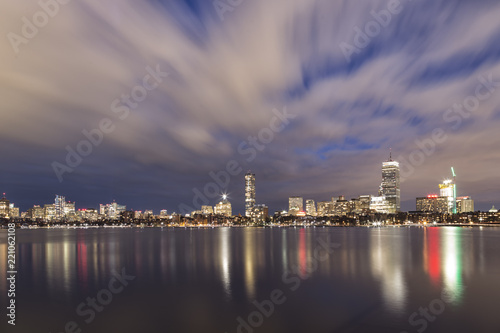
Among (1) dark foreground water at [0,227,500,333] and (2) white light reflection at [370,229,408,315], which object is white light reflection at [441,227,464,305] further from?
(2) white light reflection at [370,229,408,315]

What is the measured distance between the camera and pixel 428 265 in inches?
1799

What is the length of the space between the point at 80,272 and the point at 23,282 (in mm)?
6650

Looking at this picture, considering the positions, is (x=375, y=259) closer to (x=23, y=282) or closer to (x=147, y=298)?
(x=147, y=298)

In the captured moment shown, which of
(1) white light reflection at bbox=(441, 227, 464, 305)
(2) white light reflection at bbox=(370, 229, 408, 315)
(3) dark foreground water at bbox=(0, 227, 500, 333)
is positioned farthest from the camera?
(1) white light reflection at bbox=(441, 227, 464, 305)

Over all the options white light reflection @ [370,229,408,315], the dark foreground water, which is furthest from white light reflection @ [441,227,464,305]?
white light reflection @ [370,229,408,315]

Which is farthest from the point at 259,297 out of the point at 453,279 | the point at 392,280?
the point at 453,279

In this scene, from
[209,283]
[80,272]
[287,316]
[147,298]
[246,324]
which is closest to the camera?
[246,324]

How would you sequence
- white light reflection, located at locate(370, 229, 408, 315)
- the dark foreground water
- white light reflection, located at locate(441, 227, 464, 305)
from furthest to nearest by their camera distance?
white light reflection, located at locate(441, 227, 464, 305), white light reflection, located at locate(370, 229, 408, 315), the dark foreground water

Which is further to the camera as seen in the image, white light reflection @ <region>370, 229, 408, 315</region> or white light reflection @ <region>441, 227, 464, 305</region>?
white light reflection @ <region>441, 227, 464, 305</region>

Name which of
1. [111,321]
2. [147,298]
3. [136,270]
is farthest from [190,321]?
[136,270]

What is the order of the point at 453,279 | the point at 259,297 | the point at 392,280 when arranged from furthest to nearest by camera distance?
the point at 453,279 → the point at 392,280 → the point at 259,297

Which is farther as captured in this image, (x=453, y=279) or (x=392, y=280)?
(x=453, y=279)

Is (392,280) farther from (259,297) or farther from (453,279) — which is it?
(259,297)

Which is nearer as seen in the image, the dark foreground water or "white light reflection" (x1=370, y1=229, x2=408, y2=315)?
the dark foreground water
